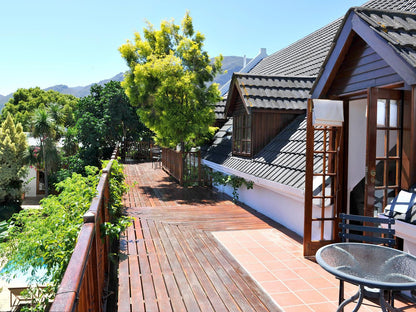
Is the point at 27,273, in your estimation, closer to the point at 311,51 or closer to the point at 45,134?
the point at 311,51

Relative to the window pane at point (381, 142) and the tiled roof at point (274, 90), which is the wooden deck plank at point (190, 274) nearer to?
the window pane at point (381, 142)

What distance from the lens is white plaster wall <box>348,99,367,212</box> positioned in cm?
501

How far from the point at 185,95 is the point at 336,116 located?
684 centimetres

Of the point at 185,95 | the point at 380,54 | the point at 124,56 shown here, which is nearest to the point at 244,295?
the point at 380,54

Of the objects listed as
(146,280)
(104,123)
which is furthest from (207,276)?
(104,123)

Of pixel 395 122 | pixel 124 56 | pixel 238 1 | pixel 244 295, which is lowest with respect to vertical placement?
pixel 244 295

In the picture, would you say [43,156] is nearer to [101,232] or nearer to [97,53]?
[97,53]

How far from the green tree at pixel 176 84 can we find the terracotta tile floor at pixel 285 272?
540cm

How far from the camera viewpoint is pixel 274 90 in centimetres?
830

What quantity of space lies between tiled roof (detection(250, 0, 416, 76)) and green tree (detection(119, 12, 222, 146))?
2.59 metres

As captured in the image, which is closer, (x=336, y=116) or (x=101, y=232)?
(x=101, y=232)

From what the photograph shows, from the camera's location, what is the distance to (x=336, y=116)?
471 centimetres

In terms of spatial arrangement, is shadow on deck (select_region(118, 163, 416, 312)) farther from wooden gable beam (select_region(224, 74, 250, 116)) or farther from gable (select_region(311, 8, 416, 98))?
wooden gable beam (select_region(224, 74, 250, 116))

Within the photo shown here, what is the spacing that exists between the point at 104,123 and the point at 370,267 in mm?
21125
